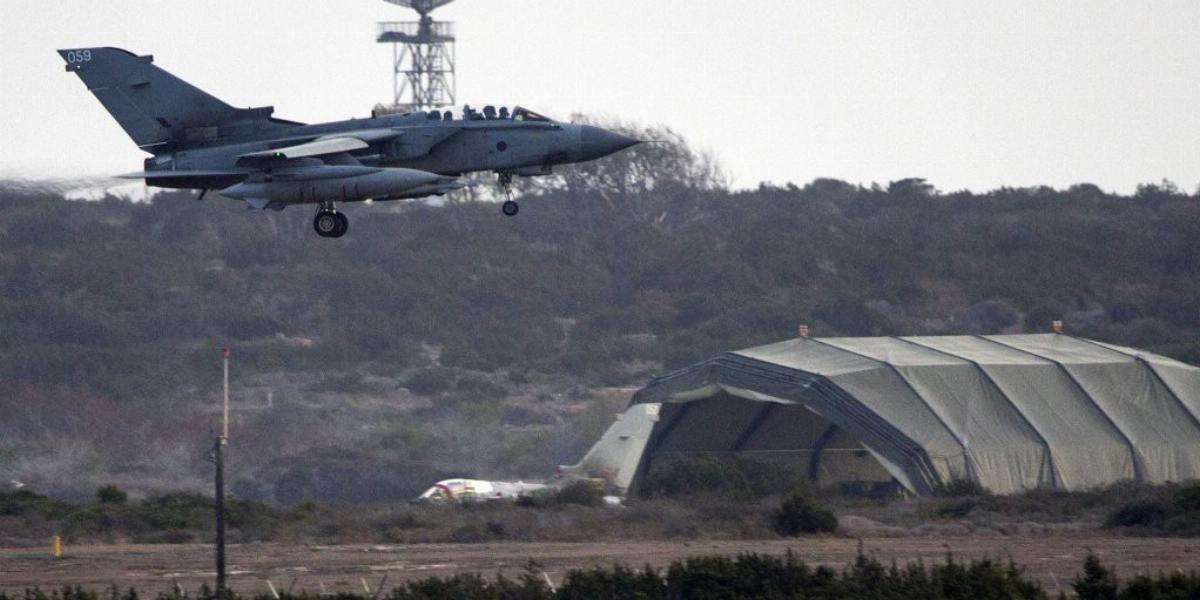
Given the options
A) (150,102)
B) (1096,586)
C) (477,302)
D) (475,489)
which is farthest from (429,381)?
(1096,586)

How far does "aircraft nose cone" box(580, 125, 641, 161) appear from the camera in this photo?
31.5m

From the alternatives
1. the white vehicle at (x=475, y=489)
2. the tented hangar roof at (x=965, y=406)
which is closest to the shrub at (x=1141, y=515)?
the tented hangar roof at (x=965, y=406)

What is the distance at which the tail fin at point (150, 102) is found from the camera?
3238 cm

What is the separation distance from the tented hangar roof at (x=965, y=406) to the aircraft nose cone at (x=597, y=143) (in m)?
9.18

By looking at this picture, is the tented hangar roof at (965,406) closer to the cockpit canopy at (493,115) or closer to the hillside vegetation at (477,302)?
the hillside vegetation at (477,302)

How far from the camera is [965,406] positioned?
39438mm

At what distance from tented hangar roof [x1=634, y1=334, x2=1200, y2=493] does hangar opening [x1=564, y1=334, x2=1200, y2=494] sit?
4 centimetres

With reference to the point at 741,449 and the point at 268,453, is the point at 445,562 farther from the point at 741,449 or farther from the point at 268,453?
the point at 268,453

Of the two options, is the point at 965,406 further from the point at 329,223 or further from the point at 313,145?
the point at 313,145

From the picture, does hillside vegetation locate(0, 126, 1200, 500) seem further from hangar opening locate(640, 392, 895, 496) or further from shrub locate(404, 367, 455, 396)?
hangar opening locate(640, 392, 895, 496)

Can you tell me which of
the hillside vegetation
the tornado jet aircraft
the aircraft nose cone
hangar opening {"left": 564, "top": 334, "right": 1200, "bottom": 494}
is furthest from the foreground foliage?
the hillside vegetation

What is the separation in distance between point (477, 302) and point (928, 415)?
1367 inches

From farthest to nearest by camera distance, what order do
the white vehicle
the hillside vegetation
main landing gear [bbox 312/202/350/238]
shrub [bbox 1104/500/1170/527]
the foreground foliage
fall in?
the hillside vegetation, the white vehicle, shrub [bbox 1104/500/1170/527], main landing gear [bbox 312/202/350/238], the foreground foliage

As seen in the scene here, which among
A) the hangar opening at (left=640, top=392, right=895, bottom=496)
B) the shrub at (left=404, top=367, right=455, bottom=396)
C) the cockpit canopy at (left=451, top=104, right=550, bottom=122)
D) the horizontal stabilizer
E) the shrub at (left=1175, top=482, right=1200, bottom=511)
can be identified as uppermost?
the cockpit canopy at (left=451, top=104, right=550, bottom=122)
